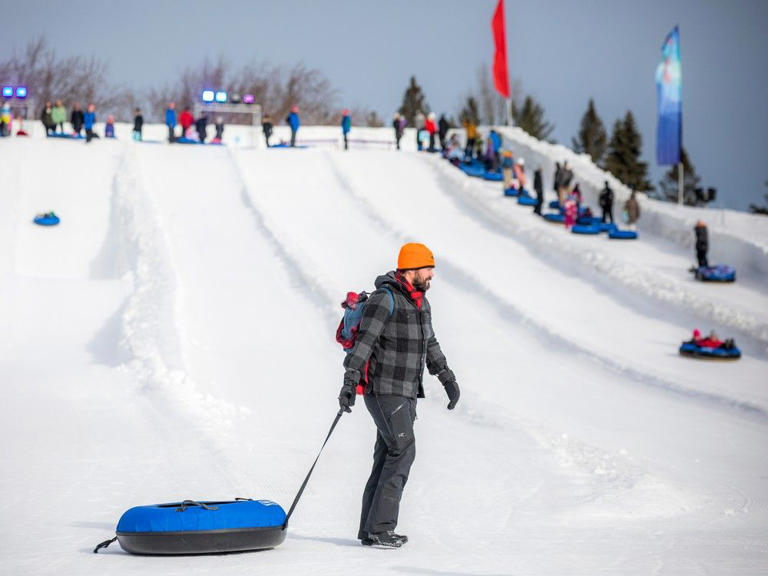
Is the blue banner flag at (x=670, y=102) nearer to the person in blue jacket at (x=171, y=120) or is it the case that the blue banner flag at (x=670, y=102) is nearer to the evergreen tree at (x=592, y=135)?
the person in blue jacket at (x=171, y=120)

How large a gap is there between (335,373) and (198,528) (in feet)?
31.1

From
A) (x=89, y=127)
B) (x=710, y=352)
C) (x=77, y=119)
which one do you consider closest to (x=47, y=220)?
(x=89, y=127)

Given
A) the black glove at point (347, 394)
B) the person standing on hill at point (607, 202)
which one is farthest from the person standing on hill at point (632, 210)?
the black glove at point (347, 394)

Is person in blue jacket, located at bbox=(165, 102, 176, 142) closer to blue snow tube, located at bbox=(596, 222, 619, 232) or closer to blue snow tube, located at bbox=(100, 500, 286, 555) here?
blue snow tube, located at bbox=(596, 222, 619, 232)

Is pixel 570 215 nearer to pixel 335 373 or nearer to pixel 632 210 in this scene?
pixel 632 210

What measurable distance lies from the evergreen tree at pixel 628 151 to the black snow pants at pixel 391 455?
7383 cm

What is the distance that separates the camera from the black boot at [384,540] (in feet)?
20.1

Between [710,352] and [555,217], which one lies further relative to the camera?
[555,217]

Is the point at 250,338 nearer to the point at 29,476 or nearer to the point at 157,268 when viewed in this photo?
the point at 157,268

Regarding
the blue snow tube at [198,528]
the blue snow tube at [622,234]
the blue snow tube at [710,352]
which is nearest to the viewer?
the blue snow tube at [198,528]

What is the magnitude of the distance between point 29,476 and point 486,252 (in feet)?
53.8

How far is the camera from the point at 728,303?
20016mm

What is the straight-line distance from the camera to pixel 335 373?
50.3 ft

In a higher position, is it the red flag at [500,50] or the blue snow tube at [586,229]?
the red flag at [500,50]
